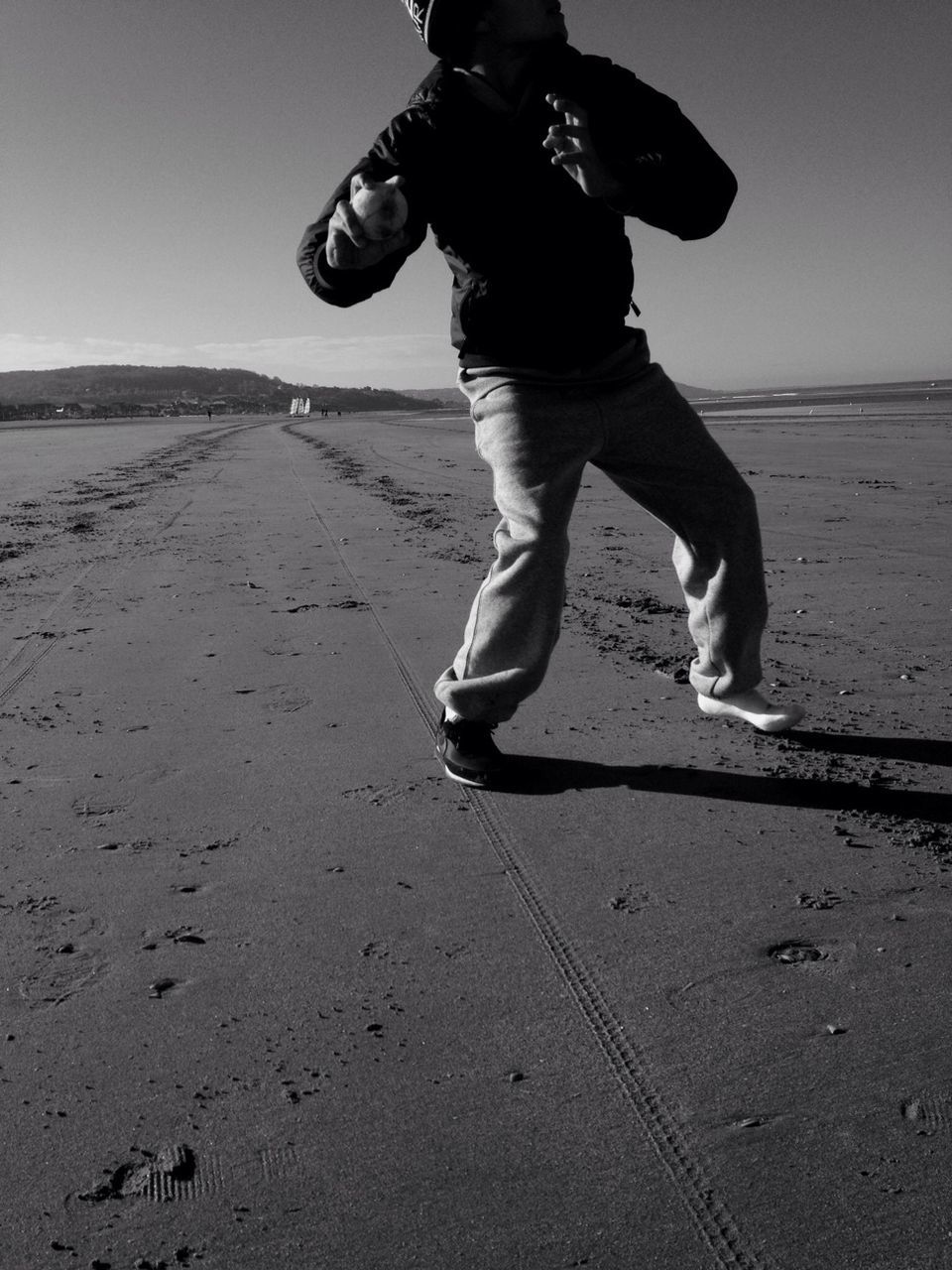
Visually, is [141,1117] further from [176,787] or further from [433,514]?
[433,514]

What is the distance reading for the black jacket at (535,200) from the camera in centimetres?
257

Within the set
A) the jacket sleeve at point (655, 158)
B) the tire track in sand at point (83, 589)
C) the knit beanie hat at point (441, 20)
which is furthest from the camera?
the tire track in sand at point (83, 589)

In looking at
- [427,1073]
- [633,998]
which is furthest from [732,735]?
[427,1073]

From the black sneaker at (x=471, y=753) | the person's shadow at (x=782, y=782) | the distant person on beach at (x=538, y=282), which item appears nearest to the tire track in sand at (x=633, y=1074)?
the black sneaker at (x=471, y=753)

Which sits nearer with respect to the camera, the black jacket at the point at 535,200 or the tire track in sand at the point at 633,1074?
the tire track in sand at the point at 633,1074

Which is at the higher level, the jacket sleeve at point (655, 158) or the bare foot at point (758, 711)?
the jacket sleeve at point (655, 158)

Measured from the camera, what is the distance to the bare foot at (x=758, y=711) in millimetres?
3043

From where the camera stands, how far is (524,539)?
2812 millimetres

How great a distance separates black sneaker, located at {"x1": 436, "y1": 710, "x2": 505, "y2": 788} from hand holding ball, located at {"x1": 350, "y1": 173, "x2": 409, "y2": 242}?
1.26 meters

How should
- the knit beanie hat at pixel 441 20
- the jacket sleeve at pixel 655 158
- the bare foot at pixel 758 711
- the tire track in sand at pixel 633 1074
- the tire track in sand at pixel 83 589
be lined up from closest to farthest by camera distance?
1. the tire track in sand at pixel 633 1074
2. the jacket sleeve at pixel 655 158
3. the knit beanie hat at pixel 441 20
4. the bare foot at pixel 758 711
5. the tire track in sand at pixel 83 589

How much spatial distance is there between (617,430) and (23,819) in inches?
71.4

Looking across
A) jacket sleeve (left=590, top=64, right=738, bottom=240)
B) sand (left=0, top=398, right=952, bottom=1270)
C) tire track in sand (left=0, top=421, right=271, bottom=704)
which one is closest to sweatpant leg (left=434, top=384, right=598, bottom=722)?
sand (left=0, top=398, right=952, bottom=1270)

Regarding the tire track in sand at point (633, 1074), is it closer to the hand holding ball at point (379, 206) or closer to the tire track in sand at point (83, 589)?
the hand holding ball at point (379, 206)

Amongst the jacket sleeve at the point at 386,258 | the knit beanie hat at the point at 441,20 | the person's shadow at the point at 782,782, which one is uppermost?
the knit beanie hat at the point at 441,20
